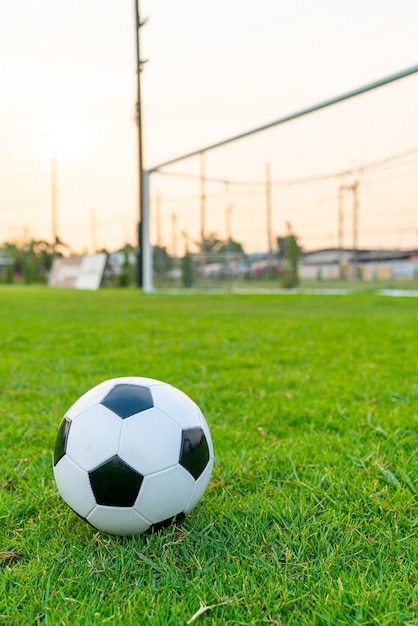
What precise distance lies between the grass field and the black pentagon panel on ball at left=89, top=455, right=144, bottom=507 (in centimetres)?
14

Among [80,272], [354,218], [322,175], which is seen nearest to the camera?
[322,175]

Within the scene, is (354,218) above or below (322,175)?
below

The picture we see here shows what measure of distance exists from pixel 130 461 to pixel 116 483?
7cm

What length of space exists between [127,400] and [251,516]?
1.77 ft

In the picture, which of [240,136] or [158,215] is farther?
[158,215]

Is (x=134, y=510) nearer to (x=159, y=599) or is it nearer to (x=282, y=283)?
(x=159, y=599)

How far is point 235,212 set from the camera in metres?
17.1

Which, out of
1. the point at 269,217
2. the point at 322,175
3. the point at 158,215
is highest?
the point at 158,215

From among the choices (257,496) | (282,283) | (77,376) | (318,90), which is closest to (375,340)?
(77,376)

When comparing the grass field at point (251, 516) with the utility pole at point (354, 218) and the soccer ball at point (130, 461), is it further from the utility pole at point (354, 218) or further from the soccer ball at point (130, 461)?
the utility pole at point (354, 218)

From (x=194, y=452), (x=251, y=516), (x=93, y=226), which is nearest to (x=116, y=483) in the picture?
(x=194, y=452)

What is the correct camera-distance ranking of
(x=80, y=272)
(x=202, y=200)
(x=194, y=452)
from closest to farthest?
(x=194, y=452) < (x=202, y=200) < (x=80, y=272)

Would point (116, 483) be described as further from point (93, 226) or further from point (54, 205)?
point (93, 226)

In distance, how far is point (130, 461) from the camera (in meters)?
1.30
